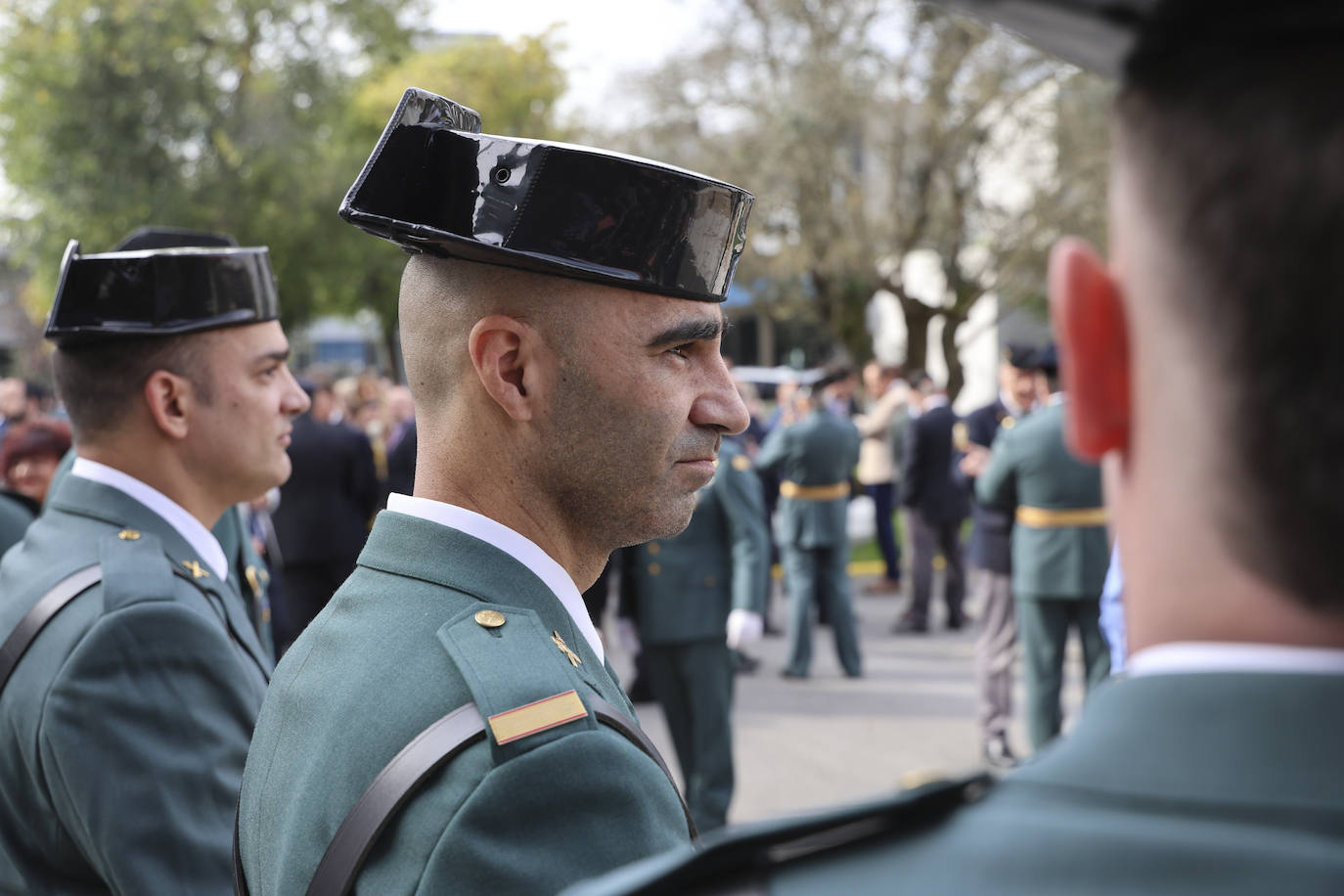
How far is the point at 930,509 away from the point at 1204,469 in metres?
9.16

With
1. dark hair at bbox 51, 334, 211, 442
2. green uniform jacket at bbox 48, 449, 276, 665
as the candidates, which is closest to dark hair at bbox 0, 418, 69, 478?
green uniform jacket at bbox 48, 449, 276, 665

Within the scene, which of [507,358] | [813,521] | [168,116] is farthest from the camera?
[168,116]

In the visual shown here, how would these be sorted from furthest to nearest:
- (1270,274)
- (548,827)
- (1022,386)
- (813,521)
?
(813,521)
(1022,386)
(548,827)
(1270,274)

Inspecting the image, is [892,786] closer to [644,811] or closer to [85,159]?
[644,811]

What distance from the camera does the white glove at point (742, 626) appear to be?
6.11m

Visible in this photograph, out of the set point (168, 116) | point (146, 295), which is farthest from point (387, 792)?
point (168, 116)

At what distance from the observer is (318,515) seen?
7469 mm

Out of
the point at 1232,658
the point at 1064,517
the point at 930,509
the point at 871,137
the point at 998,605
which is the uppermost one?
the point at 871,137

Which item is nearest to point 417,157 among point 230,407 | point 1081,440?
point 1081,440

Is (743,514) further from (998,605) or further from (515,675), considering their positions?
(515,675)

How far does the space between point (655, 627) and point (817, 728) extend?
6.52 ft

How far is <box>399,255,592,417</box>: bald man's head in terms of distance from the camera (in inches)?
58.7

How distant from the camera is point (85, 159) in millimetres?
20500

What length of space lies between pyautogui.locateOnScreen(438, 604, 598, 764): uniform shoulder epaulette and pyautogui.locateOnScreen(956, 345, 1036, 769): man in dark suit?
5394 millimetres
